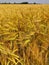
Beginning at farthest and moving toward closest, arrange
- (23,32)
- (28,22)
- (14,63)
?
(28,22) → (23,32) → (14,63)

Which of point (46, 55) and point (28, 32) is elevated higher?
point (28, 32)

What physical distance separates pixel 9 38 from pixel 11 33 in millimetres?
41

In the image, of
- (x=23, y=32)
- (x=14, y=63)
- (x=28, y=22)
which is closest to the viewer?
(x=14, y=63)

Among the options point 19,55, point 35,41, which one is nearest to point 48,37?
point 35,41

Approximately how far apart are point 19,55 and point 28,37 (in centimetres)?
12

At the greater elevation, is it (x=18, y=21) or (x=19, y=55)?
(x=18, y=21)

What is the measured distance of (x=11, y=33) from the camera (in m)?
1.61

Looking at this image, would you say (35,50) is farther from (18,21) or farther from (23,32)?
(18,21)

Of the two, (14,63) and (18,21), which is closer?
(14,63)

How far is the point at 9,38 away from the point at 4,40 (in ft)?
0.12

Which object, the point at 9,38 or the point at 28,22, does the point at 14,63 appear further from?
the point at 28,22

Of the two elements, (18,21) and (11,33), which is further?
(18,21)

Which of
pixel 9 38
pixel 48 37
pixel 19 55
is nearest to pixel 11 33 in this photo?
pixel 9 38

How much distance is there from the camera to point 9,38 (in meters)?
1.58
